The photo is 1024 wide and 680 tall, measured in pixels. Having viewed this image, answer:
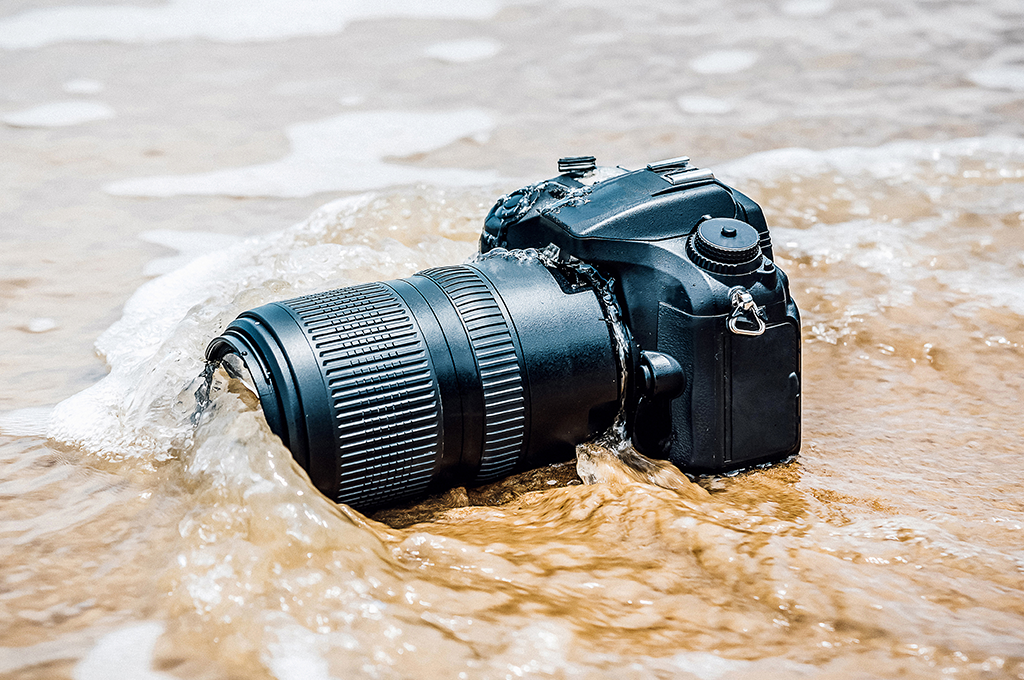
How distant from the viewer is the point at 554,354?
154 centimetres

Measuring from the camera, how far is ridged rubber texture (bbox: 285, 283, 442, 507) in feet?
4.66

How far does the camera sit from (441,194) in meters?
3.04

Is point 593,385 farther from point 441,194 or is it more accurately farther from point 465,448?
point 441,194

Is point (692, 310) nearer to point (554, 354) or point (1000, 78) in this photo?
point (554, 354)

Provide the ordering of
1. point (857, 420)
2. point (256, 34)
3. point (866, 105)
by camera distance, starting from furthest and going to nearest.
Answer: point (256, 34)
point (866, 105)
point (857, 420)

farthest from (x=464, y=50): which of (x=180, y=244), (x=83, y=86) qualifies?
(x=180, y=244)

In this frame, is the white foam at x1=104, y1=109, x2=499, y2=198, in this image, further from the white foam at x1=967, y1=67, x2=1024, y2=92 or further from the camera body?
the white foam at x1=967, y1=67, x2=1024, y2=92

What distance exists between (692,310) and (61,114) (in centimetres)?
318

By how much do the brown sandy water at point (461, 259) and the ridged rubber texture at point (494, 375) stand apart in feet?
0.39

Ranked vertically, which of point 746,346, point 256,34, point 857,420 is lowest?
point 857,420

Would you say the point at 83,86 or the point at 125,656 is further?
the point at 83,86

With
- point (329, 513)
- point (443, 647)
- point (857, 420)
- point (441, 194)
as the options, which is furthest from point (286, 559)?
point (441, 194)

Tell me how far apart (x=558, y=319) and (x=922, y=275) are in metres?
1.49

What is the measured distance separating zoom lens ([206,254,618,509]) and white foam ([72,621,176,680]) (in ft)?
1.03
